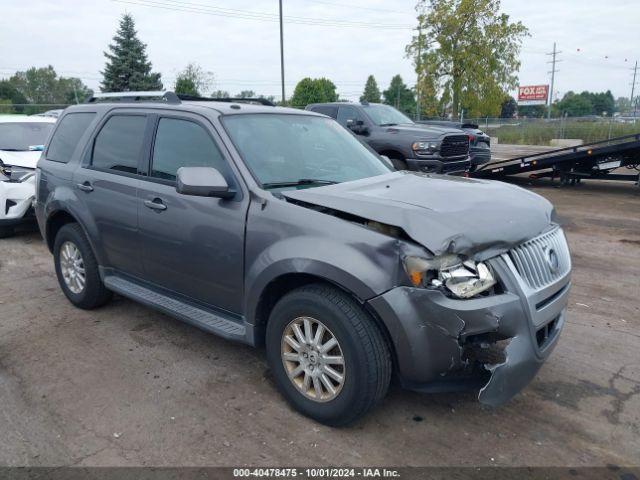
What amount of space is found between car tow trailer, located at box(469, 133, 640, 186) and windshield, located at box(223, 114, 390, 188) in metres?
8.72

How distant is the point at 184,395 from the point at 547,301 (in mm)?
2351

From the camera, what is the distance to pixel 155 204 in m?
3.94

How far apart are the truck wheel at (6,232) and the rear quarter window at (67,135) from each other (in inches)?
136

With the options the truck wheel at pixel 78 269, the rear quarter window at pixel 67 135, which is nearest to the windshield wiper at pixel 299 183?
the truck wheel at pixel 78 269

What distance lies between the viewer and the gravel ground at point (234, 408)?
115 inches

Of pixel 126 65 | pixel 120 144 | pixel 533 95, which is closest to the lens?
pixel 120 144

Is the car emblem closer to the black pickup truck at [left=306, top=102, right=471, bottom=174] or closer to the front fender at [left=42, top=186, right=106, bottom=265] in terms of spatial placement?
the front fender at [left=42, top=186, right=106, bottom=265]

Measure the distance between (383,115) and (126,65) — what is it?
122 ft

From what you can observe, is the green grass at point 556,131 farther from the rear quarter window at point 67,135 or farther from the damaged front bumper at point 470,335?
the damaged front bumper at point 470,335

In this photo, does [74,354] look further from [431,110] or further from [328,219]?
[431,110]

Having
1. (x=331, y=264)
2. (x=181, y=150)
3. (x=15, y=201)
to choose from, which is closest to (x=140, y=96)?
(x=181, y=150)

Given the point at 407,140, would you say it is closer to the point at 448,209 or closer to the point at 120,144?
the point at 120,144

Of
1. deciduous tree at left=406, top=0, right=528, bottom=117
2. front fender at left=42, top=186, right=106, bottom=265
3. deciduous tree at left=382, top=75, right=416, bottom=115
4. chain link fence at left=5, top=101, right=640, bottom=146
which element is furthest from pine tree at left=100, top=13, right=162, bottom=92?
deciduous tree at left=382, top=75, right=416, bottom=115

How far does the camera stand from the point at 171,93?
14.4 feet
